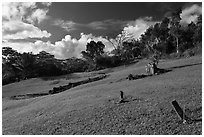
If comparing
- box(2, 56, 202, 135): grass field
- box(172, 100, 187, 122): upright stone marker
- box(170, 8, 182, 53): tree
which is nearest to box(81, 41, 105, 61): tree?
box(170, 8, 182, 53): tree

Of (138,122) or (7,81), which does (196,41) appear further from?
(138,122)

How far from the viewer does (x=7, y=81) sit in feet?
212

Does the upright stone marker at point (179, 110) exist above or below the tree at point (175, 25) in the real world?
below

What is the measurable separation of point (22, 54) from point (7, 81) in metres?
10.5

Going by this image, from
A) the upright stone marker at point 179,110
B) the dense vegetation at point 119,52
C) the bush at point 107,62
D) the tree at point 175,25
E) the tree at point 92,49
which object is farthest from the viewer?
the tree at point 92,49

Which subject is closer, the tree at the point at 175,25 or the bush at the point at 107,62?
the tree at the point at 175,25

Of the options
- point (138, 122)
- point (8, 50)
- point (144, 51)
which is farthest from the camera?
point (144, 51)

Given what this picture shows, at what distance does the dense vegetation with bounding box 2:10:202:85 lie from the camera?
225 ft

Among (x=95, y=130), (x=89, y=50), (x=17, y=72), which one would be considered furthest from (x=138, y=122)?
(x=89, y=50)

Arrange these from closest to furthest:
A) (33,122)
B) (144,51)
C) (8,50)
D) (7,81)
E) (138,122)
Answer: (138,122) < (33,122) < (7,81) < (8,50) < (144,51)

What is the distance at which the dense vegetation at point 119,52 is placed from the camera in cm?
6856

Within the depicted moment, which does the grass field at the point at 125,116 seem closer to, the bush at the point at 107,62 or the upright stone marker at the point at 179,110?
the upright stone marker at the point at 179,110

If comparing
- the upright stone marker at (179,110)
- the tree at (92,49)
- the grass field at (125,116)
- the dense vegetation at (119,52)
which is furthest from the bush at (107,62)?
the upright stone marker at (179,110)

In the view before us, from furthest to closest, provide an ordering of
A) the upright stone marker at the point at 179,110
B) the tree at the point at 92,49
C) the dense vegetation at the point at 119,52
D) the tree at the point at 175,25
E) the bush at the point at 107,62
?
the tree at the point at 92,49, the bush at the point at 107,62, the tree at the point at 175,25, the dense vegetation at the point at 119,52, the upright stone marker at the point at 179,110
